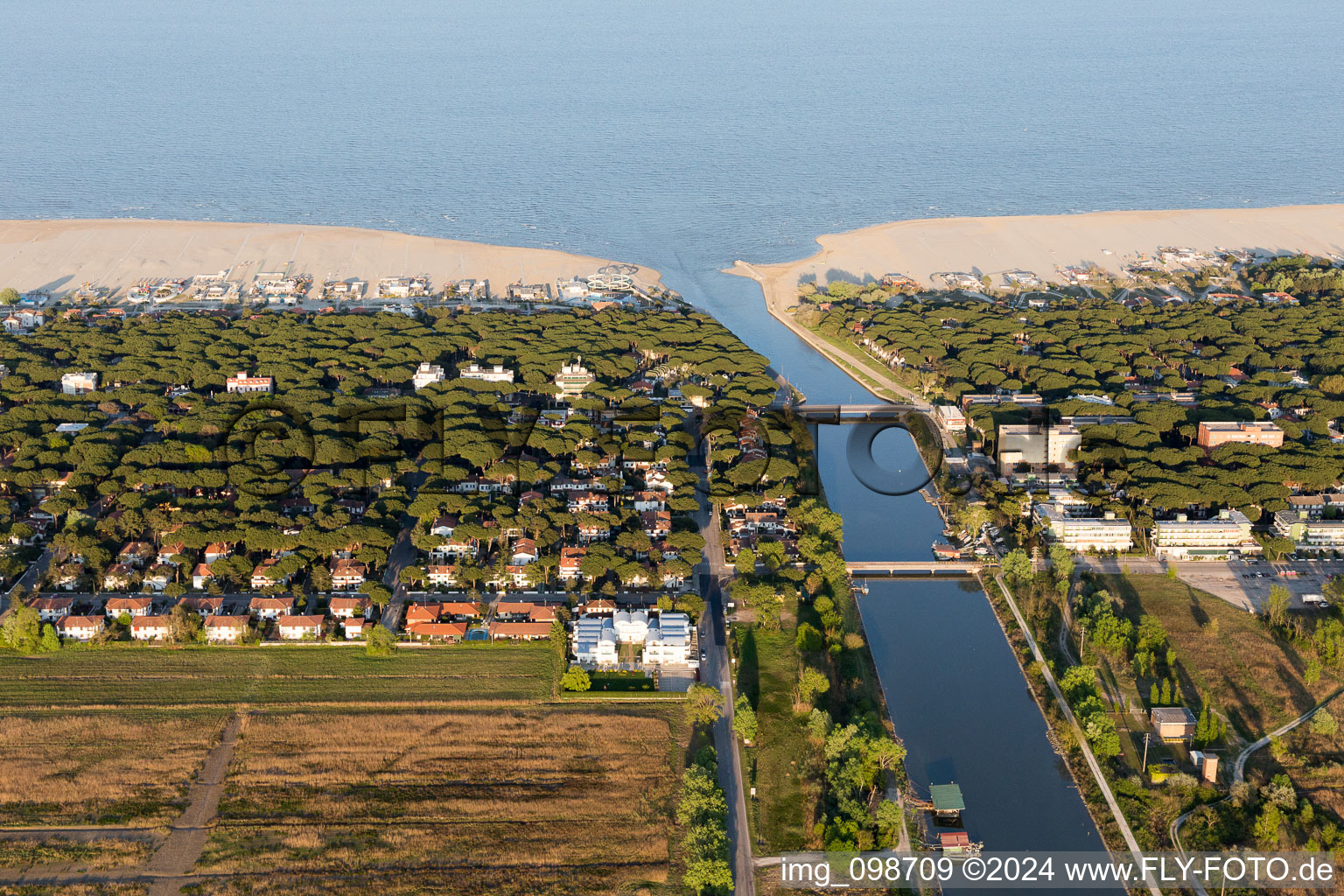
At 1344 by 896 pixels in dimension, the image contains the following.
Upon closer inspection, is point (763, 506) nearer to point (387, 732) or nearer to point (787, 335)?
point (387, 732)

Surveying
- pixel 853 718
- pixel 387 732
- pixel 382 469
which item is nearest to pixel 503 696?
pixel 387 732

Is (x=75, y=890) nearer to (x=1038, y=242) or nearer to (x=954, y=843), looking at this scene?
(x=954, y=843)

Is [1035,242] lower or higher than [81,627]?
higher

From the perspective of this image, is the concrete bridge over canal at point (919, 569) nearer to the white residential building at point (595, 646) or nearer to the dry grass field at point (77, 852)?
the white residential building at point (595, 646)

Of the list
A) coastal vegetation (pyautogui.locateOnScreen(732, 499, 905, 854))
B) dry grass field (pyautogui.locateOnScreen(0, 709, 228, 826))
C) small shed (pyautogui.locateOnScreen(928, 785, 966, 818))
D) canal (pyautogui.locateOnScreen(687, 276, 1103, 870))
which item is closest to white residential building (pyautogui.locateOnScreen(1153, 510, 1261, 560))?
canal (pyautogui.locateOnScreen(687, 276, 1103, 870))

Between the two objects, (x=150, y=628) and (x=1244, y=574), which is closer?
(x=150, y=628)

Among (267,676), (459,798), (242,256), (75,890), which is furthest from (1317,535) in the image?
(242,256)
